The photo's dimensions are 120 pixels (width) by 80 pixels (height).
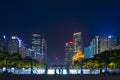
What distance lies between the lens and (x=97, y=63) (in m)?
155

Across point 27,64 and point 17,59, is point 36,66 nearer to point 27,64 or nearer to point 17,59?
point 27,64

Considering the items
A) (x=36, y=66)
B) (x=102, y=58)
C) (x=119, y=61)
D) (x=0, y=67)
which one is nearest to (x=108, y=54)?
(x=102, y=58)

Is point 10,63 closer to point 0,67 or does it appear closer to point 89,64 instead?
point 0,67

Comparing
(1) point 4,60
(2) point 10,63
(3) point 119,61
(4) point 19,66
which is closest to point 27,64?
(4) point 19,66

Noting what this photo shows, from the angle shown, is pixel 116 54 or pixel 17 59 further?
pixel 17 59

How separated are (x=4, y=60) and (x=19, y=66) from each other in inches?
959

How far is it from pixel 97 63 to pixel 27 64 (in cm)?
3055

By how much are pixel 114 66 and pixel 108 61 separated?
414cm

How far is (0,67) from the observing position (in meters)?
138

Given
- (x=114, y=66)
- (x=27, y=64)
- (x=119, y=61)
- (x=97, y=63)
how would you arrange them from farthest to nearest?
1. (x=27, y=64)
2. (x=97, y=63)
3. (x=114, y=66)
4. (x=119, y=61)

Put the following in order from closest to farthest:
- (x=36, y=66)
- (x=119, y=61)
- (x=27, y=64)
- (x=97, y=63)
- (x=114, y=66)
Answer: (x=119, y=61)
(x=114, y=66)
(x=97, y=63)
(x=27, y=64)
(x=36, y=66)

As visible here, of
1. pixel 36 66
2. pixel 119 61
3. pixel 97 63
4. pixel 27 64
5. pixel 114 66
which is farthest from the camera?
pixel 36 66

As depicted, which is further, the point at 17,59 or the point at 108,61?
the point at 17,59

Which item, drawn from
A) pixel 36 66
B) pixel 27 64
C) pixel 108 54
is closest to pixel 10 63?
pixel 27 64
